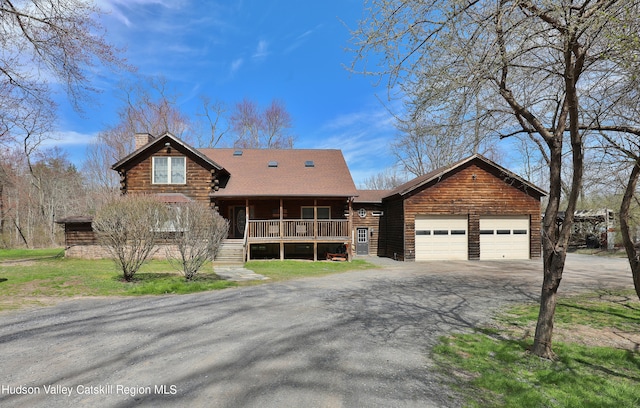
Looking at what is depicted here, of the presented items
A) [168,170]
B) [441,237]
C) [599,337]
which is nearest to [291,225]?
[168,170]

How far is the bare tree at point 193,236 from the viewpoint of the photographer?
10.0 meters

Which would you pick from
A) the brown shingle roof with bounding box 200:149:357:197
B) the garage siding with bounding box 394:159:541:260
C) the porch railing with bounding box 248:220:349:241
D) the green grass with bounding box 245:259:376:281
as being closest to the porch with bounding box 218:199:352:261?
the porch railing with bounding box 248:220:349:241

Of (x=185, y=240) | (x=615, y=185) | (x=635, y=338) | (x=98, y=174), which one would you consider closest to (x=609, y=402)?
(x=635, y=338)

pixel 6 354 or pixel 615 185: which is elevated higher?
pixel 615 185

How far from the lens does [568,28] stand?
134 inches

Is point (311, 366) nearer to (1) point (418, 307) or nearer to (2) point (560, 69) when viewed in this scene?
(1) point (418, 307)

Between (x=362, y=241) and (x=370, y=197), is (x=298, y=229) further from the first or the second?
(x=370, y=197)

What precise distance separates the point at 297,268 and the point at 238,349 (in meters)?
9.90

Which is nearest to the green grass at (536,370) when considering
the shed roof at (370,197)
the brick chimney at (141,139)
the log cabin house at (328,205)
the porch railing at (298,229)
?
the porch railing at (298,229)

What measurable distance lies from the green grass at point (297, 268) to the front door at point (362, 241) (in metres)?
4.41

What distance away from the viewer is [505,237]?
18828mm

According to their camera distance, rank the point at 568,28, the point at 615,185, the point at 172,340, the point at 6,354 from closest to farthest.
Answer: the point at 568,28 < the point at 6,354 < the point at 172,340 < the point at 615,185

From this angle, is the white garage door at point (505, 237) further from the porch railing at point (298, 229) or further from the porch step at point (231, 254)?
the porch step at point (231, 254)

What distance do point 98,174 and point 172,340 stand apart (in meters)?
33.9
